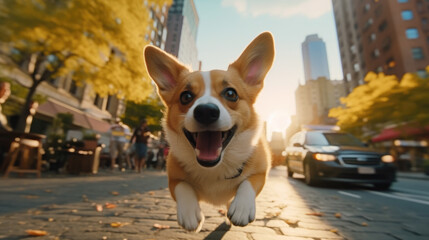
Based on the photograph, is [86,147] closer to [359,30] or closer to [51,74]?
[51,74]

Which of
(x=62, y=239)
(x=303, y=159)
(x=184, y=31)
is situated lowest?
(x=62, y=239)

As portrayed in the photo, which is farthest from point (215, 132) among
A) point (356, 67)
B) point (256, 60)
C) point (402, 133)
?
point (356, 67)

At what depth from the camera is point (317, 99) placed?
8750 cm

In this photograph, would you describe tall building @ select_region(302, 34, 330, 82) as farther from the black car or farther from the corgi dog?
the corgi dog

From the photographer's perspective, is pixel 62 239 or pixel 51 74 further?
pixel 51 74


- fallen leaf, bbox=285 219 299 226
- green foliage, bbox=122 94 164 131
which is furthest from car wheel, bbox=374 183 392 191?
green foliage, bbox=122 94 164 131

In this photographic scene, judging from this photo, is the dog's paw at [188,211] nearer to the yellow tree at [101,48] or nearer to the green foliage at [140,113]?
the yellow tree at [101,48]

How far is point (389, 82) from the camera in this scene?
1739 centimetres

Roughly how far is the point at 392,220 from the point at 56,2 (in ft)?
17.2

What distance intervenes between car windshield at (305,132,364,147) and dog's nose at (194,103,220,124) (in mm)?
6762

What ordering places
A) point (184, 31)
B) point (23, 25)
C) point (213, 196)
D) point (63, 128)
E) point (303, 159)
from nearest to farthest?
1. point (213, 196)
2. point (23, 25)
3. point (303, 159)
4. point (63, 128)
5. point (184, 31)

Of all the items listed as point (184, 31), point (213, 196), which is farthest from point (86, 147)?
point (184, 31)

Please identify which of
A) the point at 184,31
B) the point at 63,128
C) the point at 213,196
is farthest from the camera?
the point at 184,31

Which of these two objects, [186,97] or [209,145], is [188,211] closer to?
[209,145]
